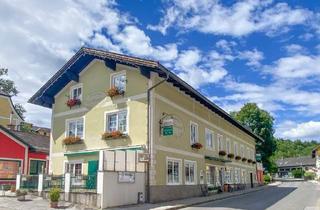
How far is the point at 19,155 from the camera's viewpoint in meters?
28.6

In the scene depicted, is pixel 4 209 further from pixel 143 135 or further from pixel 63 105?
pixel 63 105

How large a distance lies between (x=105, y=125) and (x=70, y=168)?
166 inches

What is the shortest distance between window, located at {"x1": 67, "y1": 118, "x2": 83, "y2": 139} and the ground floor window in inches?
227

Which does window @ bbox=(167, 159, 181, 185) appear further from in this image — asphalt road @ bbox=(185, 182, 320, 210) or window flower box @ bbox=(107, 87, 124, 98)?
window flower box @ bbox=(107, 87, 124, 98)

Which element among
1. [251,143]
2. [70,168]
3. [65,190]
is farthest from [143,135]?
[251,143]

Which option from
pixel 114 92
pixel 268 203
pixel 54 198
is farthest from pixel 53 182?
pixel 268 203

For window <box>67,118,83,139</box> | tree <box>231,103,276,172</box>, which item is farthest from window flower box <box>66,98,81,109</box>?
tree <box>231,103,276,172</box>

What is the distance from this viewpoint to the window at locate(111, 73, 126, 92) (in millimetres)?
23373

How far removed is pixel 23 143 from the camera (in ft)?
94.7

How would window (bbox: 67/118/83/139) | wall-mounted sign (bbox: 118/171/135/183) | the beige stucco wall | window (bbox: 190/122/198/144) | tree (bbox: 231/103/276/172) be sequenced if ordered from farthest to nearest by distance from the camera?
tree (bbox: 231/103/276/172) < window (bbox: 190/122/198/144) < window (bbox: 67/118/83/139) < the beige stucco wall < wall-mounted sign (bbox: 118/171/135/183)

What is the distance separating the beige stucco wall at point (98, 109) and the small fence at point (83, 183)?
389 centimetres

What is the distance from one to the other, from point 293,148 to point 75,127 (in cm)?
14176

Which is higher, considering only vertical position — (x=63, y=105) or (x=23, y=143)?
(x=63, y=105)

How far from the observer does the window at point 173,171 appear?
2283 cm
